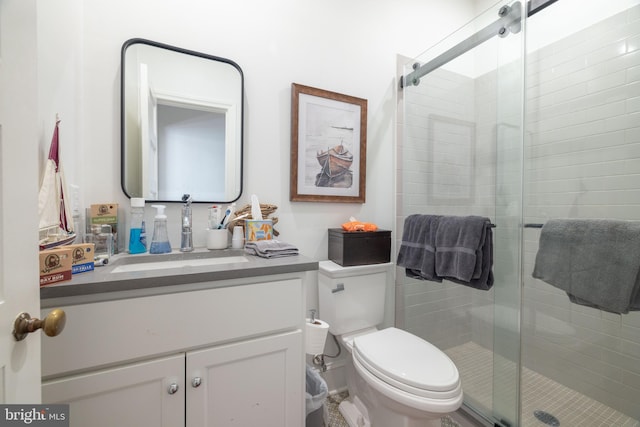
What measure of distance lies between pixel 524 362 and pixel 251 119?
2.06 meters

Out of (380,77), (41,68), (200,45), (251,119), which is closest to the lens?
(41,68)

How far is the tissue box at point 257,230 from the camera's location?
127 centimetres

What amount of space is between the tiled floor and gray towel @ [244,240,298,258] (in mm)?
801

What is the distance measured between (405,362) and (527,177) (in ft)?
4.08

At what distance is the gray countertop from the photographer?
2.26 ft

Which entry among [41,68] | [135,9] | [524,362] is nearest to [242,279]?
[41,68]

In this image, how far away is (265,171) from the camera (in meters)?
1.44

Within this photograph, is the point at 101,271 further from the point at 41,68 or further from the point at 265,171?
the point at 265,171

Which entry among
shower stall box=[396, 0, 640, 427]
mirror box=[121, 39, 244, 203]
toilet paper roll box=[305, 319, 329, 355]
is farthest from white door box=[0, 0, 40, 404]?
shower stall box=[396, 0, 640, 427]

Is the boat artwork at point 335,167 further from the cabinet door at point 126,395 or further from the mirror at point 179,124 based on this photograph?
the cabinet door at point 126,395

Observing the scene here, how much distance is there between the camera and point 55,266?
694 millimetres

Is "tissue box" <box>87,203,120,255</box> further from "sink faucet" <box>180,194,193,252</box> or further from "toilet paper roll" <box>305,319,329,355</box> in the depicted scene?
"toilet paper roll" <box>305,319,329,355</box>

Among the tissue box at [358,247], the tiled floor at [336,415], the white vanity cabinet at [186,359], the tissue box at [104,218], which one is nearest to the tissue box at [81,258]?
the white vanity cabinet at [186,359]

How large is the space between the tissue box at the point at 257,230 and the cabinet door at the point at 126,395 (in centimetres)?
57
